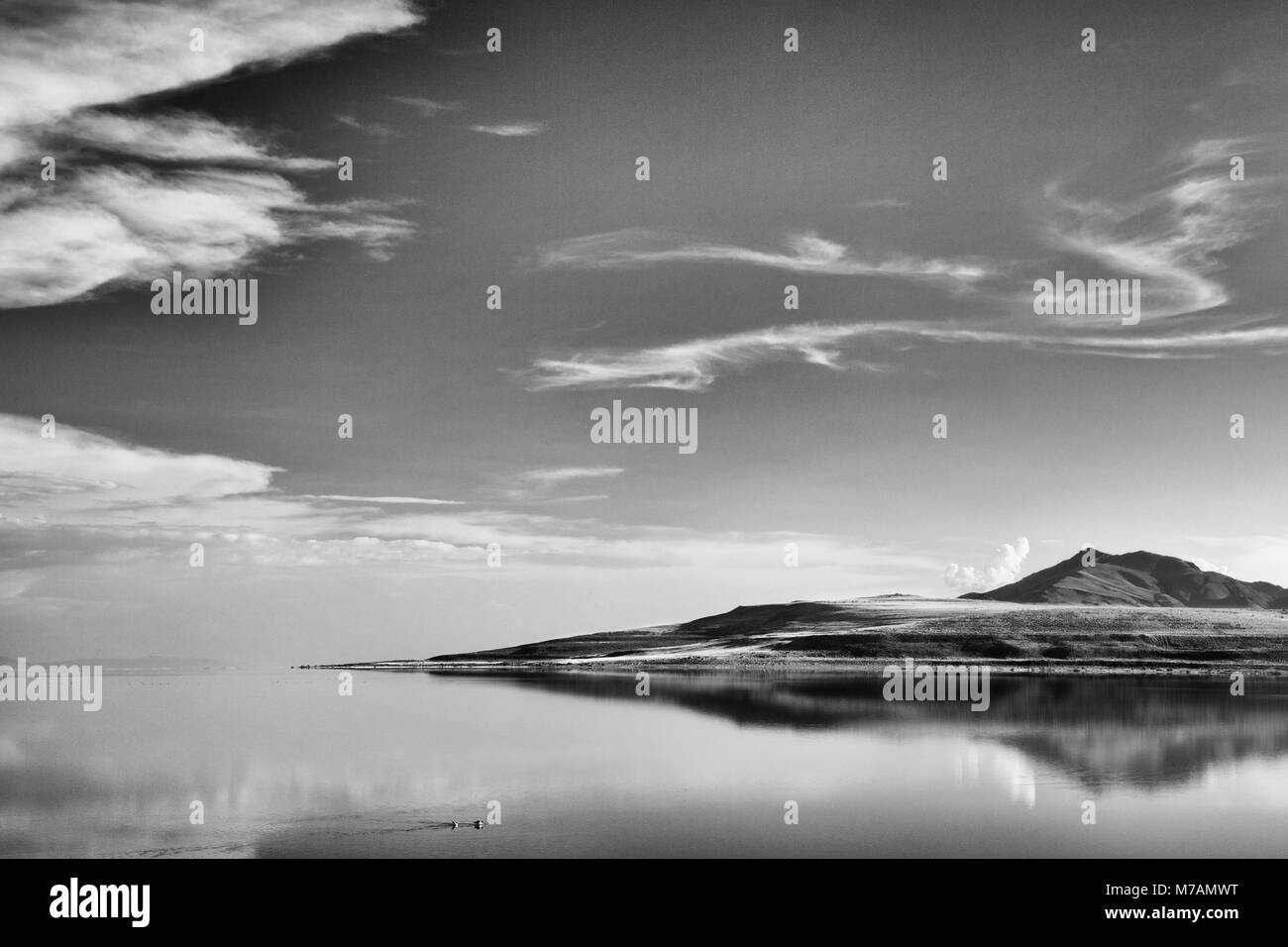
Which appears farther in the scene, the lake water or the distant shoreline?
the distant shoreline

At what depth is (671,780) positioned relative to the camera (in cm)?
4994

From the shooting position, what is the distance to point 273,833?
38094 millimetres

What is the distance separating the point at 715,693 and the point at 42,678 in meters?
152

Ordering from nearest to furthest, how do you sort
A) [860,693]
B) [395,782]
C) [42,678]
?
[395,782]
[860,693]
[42,678]

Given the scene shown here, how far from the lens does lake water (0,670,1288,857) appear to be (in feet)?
123

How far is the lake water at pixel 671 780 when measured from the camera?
37.4 metres

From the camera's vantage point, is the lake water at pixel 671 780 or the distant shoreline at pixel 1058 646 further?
the distant shoreline at pixel 1058 646

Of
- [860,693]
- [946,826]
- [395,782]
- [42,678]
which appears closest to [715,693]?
[860,693]

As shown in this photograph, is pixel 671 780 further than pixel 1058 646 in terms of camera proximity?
No
